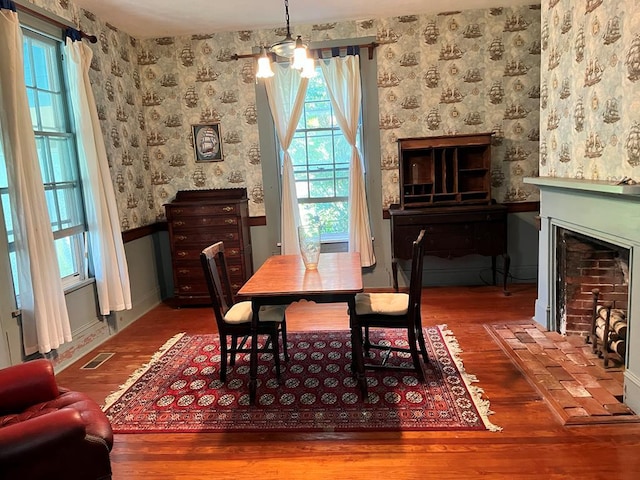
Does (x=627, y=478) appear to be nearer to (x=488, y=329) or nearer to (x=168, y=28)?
(x=488, y=329)

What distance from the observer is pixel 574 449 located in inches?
85.3

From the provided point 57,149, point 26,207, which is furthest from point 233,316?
point 57,149

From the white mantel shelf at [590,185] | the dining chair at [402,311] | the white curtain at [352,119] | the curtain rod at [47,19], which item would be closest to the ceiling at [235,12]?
the curtain rod at [47,19]

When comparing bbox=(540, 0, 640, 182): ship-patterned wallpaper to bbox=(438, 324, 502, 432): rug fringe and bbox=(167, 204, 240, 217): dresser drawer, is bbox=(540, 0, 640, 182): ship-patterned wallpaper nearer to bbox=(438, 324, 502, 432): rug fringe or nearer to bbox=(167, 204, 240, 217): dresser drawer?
bbox=(438, 324, 502, 432): rug fringe

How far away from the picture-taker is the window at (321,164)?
4949 mm

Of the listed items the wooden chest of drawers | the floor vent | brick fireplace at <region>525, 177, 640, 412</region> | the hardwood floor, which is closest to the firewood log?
brick fireplace at <region>525, 177, 640, 412</region>

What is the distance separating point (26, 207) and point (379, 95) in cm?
340

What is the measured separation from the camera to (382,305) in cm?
292

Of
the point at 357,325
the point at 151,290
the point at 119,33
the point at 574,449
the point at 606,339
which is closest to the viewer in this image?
the point at 574,449

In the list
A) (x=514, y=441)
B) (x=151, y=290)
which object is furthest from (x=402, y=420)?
(x=151, y=290)

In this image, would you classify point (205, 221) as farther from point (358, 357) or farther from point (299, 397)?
point (358, 357)

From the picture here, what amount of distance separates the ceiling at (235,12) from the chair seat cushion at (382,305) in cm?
272

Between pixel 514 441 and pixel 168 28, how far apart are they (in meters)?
4.65

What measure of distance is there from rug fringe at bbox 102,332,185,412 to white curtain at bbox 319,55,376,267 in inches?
78.2
